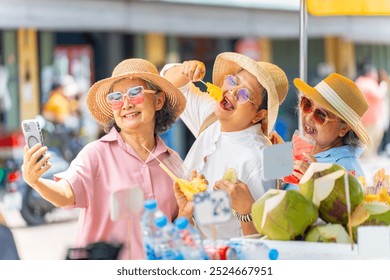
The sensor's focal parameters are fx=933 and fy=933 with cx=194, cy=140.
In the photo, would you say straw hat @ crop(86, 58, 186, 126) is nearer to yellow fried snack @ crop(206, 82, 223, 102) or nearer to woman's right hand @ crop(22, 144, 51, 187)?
yellow fried snack @ crop(206, 82, 223, 102)

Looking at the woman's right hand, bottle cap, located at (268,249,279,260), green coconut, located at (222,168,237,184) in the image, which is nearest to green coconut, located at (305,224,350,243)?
bottle cap, located at (268,249,279,260)

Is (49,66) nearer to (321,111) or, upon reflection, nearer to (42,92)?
(42,92)

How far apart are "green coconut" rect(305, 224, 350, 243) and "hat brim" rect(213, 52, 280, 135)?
51cm

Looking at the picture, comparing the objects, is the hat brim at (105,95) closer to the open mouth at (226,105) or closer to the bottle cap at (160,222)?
the open mouth at (226,105)

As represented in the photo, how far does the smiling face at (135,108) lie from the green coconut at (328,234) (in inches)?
29.8

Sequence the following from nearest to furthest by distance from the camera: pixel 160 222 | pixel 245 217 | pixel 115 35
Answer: pixel 160 222 → pixel 245 217 → pixel 115 35

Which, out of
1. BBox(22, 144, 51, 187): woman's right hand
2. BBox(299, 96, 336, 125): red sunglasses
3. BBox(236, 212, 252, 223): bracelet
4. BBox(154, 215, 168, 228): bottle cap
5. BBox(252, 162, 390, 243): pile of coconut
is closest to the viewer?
BBox(154, 215, 168, 228): bottle cap

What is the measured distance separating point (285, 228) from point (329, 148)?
1.70ft

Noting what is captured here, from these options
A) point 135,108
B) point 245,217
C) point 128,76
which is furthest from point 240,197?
point 128,76

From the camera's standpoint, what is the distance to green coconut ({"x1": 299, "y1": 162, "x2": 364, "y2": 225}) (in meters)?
3.19

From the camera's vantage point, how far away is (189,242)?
10.3 ft

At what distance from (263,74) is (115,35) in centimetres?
437

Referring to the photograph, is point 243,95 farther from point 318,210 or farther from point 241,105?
point 318,210
